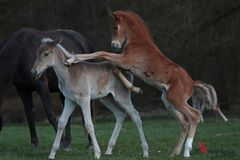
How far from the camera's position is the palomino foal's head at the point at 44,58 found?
10.5 metres

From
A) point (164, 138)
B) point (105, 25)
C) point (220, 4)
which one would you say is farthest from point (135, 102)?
point (164, 138)

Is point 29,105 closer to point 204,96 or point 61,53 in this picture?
point 61,53

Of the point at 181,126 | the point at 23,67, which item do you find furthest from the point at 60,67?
the point at 23,67

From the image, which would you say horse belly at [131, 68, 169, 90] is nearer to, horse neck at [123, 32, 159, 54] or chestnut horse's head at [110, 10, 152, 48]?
horse neck at [123, 32, 159, 54]

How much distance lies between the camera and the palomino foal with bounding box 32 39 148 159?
34.6ft

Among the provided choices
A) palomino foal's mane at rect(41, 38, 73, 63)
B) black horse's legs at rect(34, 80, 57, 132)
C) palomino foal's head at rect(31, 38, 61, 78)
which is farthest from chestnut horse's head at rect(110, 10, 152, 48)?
black horse's legs at rect(34, 80, 57, 132)

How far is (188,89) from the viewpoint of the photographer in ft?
35.7

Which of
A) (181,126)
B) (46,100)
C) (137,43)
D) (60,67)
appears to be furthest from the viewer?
(46,100)

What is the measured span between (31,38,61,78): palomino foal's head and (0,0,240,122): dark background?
14263 millimetres

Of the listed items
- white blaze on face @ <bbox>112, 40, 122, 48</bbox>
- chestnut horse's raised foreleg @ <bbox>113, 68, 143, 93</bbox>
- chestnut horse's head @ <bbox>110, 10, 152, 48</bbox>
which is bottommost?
chestnut horse's raised foreleg @ <bbox>113, 68, 143, 93</bbox>

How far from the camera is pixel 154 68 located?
428 inches

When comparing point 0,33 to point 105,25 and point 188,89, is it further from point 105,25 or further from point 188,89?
point 188,89

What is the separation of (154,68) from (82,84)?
1.21 metres

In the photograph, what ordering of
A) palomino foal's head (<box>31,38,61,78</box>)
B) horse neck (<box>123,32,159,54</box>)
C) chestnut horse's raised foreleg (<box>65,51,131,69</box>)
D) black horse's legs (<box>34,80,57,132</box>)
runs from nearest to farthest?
1. palomino foal's head (<box>31,38,61,78</box>)
2. chestnut horse's raised foreleg (<box>65,51,131,69</box>)
3. horse neck (<box>123,32,159,54</box>)
4. black horse's legs (<box>34,80,57,132</box>)
